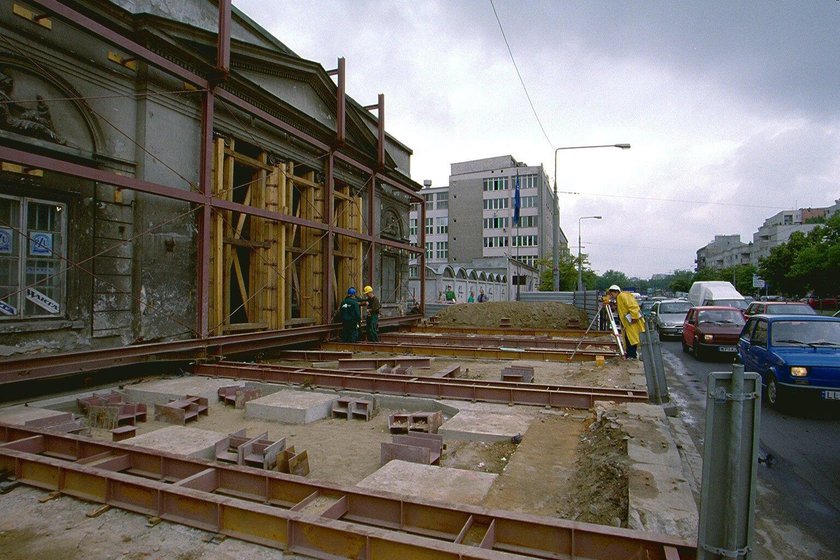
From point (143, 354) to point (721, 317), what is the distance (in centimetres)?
1533

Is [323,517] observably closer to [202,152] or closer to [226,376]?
[226,376]

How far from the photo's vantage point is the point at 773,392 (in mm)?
8000

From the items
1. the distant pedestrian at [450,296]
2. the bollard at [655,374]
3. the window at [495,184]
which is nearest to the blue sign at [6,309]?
the bollard at [655,374]

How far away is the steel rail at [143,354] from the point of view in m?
6.97

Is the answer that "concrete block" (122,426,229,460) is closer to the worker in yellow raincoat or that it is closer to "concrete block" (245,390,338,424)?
"concrete block" (245,390,338,424)

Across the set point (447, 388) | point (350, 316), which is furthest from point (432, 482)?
point (350, 316)

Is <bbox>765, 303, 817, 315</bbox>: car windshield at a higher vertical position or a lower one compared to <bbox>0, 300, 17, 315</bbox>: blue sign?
lower

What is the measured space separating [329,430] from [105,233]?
583cm

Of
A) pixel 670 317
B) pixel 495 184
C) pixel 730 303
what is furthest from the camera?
pixel 495 184

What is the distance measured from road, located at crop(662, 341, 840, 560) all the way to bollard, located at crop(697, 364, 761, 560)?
1619mm

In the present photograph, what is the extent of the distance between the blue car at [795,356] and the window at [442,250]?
208ft

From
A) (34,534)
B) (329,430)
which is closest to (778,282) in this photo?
(329,430)

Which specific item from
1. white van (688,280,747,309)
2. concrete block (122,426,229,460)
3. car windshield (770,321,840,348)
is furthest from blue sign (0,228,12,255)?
white van (688,280,747,309)

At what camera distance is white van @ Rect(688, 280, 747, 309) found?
2231 centimetres
